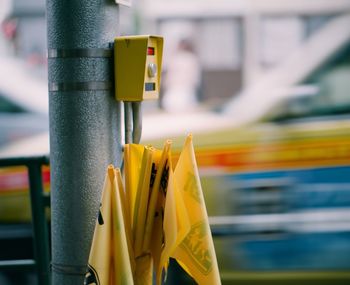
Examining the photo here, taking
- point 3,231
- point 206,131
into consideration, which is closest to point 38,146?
point 3,231

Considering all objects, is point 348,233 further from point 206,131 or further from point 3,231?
point 3,231

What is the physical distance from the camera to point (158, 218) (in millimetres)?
2908

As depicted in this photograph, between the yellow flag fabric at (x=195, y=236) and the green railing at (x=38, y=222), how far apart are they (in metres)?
1.44

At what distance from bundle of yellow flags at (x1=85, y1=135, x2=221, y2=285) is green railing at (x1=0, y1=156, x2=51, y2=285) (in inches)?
53.3

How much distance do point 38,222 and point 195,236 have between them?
1573mm

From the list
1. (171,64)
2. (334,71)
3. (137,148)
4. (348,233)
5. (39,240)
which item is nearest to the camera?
(137,148)

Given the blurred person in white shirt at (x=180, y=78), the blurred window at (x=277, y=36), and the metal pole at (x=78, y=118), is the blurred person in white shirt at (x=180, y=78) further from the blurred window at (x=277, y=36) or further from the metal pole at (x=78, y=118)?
the metal pole at (x=78, y=118)

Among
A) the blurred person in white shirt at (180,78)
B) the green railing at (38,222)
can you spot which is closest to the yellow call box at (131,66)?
the green railing at (38,222)

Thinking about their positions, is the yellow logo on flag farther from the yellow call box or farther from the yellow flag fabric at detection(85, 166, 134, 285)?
the yellow call box

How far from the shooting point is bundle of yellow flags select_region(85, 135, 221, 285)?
277 cm

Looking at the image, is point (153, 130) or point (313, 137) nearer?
point (313, 137)

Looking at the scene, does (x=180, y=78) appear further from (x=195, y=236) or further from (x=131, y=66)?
(x=195, y=236)

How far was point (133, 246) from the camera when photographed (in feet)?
9.52

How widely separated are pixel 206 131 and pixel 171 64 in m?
8.38
